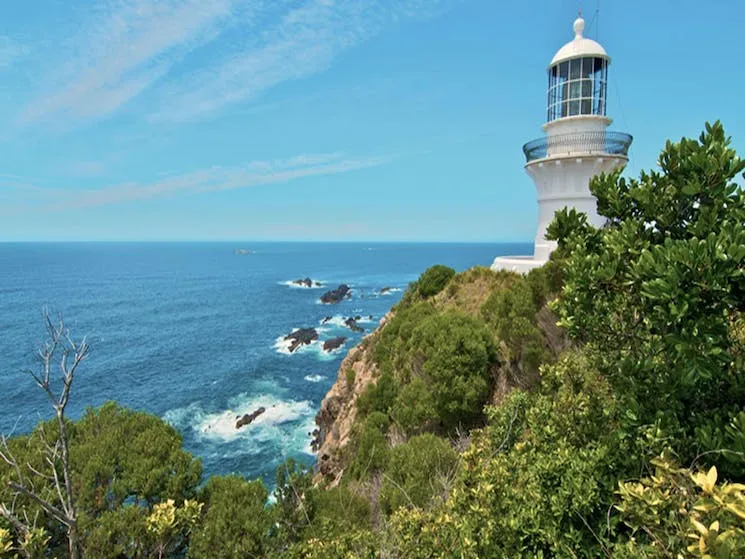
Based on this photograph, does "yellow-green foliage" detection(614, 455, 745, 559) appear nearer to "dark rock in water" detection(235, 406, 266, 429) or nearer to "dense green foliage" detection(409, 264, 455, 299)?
"dense green foliage" detection(409, 264, 455, 299)

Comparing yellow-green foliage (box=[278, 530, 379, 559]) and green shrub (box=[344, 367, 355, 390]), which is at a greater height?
yellow-green foliage (box=[278, 530, 379, 559])

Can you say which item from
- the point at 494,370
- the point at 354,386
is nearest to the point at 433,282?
the point at 354,386

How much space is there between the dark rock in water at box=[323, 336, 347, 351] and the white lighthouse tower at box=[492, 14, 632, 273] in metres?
35.1

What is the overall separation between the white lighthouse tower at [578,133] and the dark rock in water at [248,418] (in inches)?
1012

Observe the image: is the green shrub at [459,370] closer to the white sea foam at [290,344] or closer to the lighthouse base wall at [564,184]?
the lighthouse base wall at [564,184]

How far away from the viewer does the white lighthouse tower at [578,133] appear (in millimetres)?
18250

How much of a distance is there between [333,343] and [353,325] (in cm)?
905

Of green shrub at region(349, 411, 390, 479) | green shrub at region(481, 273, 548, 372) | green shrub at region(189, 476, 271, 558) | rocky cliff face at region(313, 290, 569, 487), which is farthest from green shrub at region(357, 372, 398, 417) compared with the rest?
green shrub at region(189, 476, 271, 558)

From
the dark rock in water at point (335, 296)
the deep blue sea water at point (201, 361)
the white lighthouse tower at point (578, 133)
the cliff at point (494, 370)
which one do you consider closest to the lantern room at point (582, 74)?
the white lighthouse tower at point (578, 133)

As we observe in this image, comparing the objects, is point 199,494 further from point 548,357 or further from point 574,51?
point 574,51

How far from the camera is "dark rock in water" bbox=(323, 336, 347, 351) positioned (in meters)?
50.0

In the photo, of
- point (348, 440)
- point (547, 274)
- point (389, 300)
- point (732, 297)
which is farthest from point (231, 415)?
point (389, 300)

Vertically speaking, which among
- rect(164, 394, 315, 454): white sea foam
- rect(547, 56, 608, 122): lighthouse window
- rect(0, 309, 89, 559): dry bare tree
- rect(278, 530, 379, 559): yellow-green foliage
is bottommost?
rect(164, 394, 315, 454): white sea foam

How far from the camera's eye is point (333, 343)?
51.0 meters
